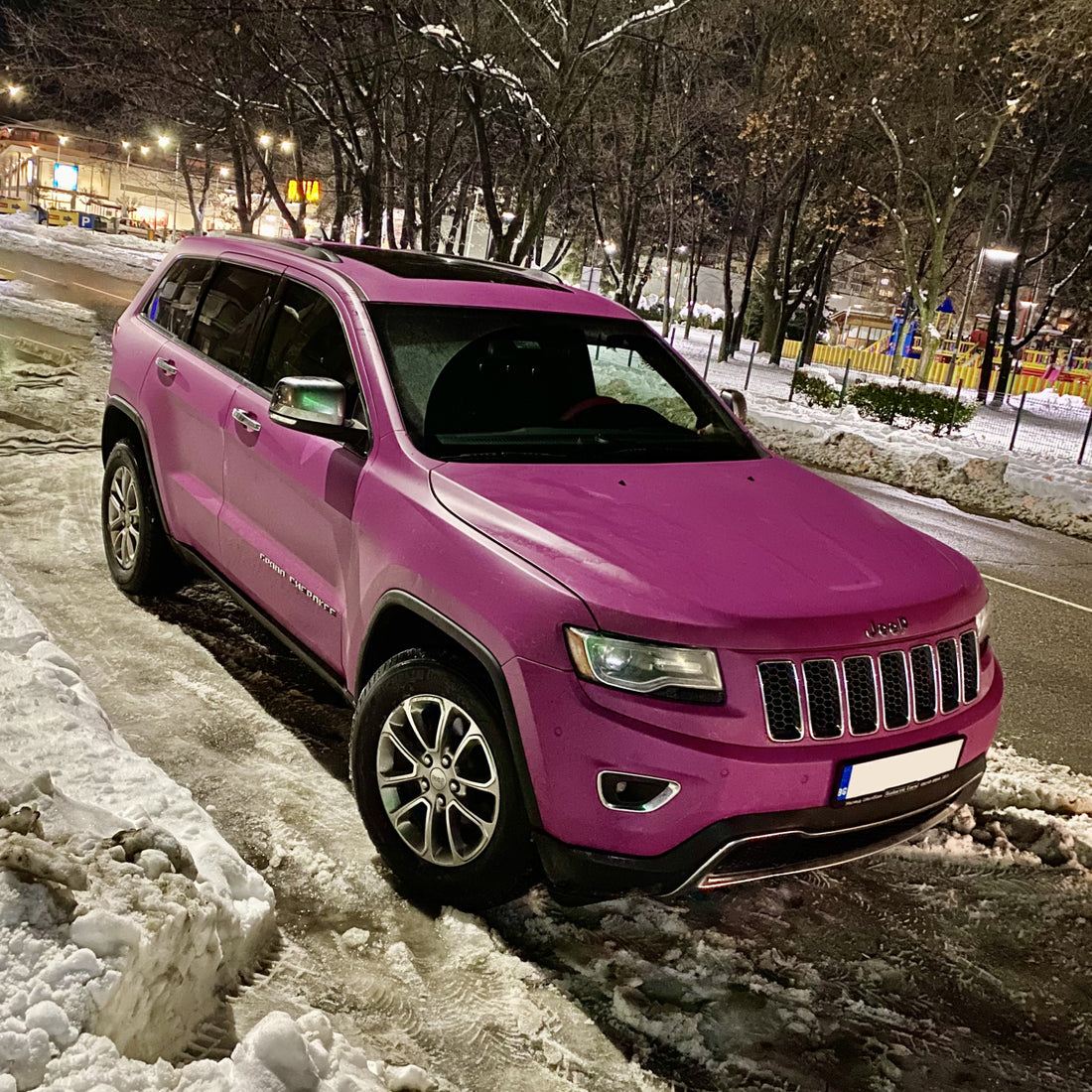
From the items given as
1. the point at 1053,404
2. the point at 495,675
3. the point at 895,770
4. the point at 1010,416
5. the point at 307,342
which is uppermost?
the point at 307,342

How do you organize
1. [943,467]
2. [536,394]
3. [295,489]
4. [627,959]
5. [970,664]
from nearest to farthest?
1. [627,959]
2. [970,664]
3. [295,489]
4. [536,394]
5. [943,467]

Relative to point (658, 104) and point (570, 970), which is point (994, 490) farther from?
point (658, 104)

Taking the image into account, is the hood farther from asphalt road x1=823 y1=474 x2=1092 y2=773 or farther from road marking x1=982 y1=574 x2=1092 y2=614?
road marking x1=982 y1=574 x2=1092 y2=614

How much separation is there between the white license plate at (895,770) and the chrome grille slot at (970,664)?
0.61 feet

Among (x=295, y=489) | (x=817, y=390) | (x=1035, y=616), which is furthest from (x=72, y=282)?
(x=295, y=489)

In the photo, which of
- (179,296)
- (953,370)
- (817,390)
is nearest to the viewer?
(179,296)

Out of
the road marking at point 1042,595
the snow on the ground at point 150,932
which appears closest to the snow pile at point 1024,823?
the snow on the ground at point 150,932

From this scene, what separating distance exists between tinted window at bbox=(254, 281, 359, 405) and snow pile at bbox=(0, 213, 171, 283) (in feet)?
89.1

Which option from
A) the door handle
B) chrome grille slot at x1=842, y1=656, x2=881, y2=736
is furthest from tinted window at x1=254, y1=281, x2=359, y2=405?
chrome grille slot at x1=842, y1=656, x2=881, y2=736

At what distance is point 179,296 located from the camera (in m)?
5.45

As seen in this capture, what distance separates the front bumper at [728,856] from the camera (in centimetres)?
282

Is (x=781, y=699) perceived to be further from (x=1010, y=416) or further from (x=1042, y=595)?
(x=1010, y=416)

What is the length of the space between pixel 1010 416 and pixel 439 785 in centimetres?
2539

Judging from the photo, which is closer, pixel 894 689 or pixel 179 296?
pixel 894 689
